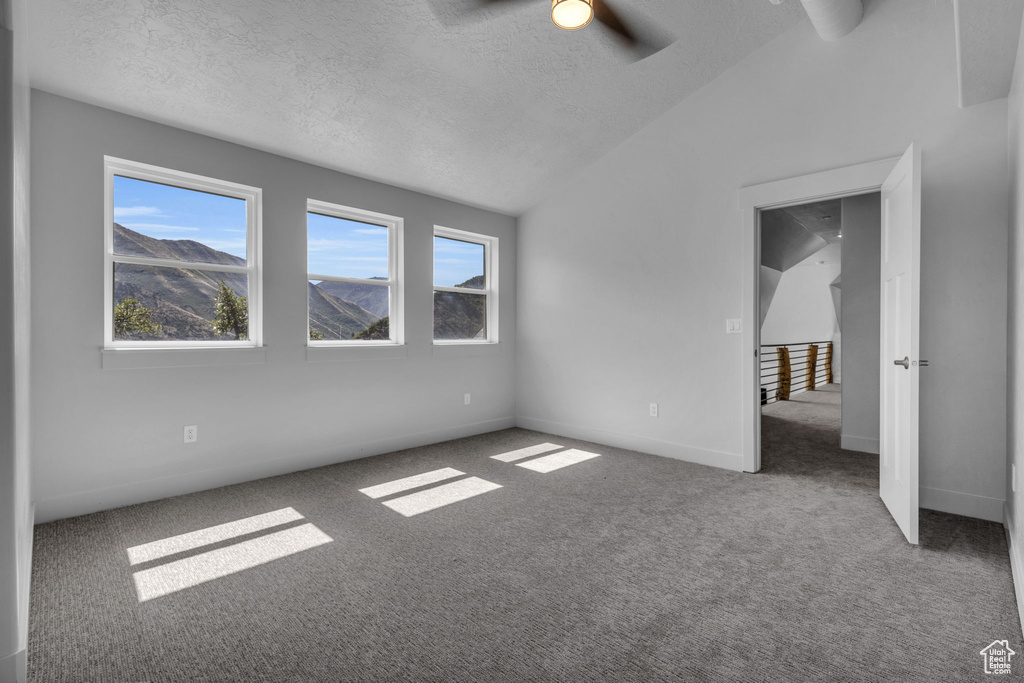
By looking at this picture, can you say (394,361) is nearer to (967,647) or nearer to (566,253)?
(566,253)

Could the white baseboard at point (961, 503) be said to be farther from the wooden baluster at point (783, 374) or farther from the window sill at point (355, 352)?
the wooden baluster at point (783, 374)

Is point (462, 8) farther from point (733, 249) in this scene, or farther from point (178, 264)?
point (733, 249)

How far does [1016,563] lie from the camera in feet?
Result: 6.89

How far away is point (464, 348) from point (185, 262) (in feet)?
8.09

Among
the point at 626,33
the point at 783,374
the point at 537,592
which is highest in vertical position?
→ the point at 626,33

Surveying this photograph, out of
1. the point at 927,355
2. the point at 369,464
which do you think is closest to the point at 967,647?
the point at 927,355

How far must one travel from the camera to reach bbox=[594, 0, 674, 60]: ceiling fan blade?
236 cm

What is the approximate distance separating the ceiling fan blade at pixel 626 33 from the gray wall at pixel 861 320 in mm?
2938

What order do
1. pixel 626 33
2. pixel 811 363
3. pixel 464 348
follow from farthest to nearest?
pixel 811 363
pixel 464 348
pixel 626 33

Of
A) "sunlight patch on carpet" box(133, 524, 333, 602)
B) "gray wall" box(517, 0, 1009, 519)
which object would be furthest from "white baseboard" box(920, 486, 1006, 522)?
"sunlight patch on carpet" box(133, 524, 333, 602)

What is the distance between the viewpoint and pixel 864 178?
10.8ft

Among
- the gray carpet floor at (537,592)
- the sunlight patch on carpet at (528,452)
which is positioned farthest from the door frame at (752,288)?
the sunlight patch on carpet at (528,452)

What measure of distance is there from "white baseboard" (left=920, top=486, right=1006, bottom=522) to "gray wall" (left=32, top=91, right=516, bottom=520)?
364cm

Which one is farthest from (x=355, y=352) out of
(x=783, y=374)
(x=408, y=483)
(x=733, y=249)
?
(x=783, y=374)
